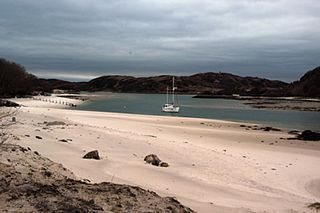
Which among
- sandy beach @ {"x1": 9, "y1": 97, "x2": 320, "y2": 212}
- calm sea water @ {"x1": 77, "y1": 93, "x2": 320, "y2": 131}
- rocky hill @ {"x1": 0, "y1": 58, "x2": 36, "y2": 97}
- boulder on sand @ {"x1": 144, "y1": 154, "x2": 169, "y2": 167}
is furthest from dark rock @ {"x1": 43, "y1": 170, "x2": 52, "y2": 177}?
rocky hill @ {"x1": 0, "y1": 58, "x2": 36, "y2": 97}

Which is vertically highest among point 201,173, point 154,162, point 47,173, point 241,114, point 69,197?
point 69,197

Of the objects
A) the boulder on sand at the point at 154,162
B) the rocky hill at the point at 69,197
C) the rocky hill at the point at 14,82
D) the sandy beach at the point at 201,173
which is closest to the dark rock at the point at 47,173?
the rocky hill at the point at 69,197

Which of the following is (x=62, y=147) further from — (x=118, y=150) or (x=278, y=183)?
(x=278, y=183)

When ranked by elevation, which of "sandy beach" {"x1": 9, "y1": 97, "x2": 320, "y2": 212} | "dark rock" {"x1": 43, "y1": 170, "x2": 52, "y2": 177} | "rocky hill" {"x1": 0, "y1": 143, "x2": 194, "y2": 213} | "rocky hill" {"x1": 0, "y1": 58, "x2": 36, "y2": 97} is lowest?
"sandy beach" {"x1": 9, "y1": 97, "x2": 320, "y2": 212}

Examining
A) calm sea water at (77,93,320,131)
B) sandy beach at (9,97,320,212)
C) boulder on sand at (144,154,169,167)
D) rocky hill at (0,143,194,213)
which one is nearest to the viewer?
rocky hill at (0,143,194,213)

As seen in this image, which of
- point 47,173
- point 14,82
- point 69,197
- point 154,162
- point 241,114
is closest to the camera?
point 69,197

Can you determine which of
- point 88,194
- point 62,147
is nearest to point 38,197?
point 88,194

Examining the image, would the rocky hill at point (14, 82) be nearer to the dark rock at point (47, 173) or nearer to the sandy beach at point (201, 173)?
the sandy beach at point (201, 173)

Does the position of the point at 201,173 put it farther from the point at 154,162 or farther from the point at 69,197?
the point at 69,197

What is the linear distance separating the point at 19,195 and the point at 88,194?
0.90 m

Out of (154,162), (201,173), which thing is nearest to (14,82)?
(154,162)

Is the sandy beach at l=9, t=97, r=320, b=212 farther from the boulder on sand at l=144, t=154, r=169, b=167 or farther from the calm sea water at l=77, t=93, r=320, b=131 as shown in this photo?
the calm sea water at l=77, t=93, r=320, b=131

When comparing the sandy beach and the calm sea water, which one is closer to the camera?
the sandy beach

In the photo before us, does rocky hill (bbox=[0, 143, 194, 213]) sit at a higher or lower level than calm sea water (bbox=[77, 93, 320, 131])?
higher
